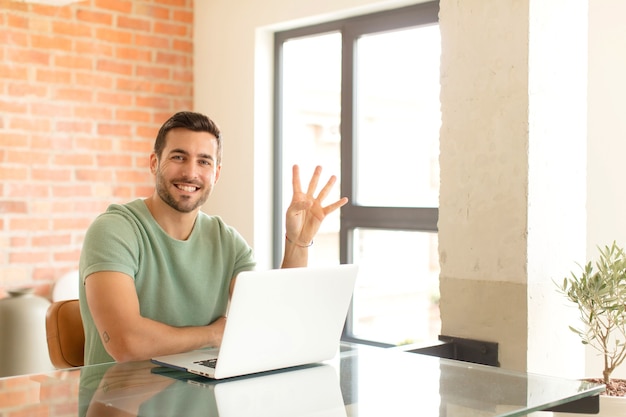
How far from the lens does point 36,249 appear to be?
4.01m

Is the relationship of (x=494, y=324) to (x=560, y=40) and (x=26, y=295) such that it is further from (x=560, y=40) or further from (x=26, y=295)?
(x=26, y=295)

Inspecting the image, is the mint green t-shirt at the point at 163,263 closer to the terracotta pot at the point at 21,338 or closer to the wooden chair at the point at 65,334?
the wooden chair at the point at 65,334

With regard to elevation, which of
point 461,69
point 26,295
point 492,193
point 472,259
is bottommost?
point 26,295

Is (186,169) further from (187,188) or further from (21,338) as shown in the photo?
(21,338)

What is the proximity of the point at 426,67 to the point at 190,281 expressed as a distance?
1.90 meters

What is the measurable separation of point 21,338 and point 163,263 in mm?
1407

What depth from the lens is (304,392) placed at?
5.20 ft

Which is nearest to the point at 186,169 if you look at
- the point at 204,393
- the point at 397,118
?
the point at 204,393

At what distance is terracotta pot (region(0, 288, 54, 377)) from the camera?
358cm

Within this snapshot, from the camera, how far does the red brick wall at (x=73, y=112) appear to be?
3.93 metres

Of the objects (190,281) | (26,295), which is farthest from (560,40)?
(26,295)

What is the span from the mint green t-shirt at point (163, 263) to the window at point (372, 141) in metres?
1.29

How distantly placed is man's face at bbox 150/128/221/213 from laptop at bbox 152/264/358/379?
78cm

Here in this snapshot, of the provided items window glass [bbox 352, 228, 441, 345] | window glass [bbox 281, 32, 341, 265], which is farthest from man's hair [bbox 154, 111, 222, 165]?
window glass [bbox 281, 32, 341, 265]
